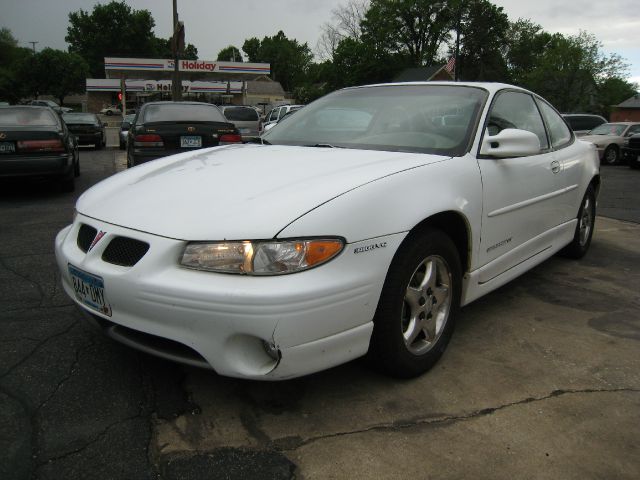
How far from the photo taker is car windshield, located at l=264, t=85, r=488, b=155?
3113 millimetres

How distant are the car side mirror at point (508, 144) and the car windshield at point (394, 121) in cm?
12

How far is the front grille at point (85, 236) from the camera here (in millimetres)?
2546

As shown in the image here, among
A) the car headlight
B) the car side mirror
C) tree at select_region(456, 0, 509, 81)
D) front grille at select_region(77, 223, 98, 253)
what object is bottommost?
front grille at select_region(77, 223, 98, 253)

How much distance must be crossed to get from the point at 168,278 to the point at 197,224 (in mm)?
245

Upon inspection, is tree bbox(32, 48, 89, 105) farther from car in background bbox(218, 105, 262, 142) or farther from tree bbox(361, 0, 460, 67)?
car in background bbox(218, 105, 262, 142)

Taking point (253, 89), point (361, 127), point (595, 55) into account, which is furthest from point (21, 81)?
point (361, 127)

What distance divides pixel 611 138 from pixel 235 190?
1801 centimetres

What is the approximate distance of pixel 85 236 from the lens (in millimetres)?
2617

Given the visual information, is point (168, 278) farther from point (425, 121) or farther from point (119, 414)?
point (425, 121)

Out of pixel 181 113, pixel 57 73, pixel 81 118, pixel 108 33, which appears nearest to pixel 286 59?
pixel 108 33

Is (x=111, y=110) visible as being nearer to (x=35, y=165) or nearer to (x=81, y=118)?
(x=81, y=118)

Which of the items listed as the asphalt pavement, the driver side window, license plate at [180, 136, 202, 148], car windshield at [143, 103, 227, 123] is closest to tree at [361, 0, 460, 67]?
car windshield at [143, 103, 227, 123]

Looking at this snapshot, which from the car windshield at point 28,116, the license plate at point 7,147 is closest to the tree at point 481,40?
the car windshield at point 28,116

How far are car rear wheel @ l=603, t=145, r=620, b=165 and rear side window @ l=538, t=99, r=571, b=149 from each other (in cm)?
1465
